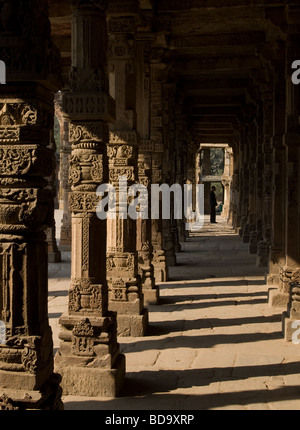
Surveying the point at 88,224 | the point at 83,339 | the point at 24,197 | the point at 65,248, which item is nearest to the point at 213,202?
the point at 65,248

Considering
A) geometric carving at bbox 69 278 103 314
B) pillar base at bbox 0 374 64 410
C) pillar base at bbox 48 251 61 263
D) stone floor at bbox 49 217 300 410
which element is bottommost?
stone floor at bbox 49 217 300 410

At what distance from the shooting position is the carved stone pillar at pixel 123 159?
765 cm

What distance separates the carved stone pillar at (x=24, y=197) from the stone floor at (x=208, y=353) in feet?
5.48

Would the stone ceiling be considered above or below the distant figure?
above

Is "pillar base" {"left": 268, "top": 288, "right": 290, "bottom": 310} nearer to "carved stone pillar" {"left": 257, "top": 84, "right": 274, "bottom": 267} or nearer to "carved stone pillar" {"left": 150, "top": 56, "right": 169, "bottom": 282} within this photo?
"carved stone pillar" {"left": 257, "top": 84, "right": 274, "bottom": 267}

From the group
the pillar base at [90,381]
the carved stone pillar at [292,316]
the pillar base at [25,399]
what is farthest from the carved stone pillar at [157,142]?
the pillar base at [25,399]

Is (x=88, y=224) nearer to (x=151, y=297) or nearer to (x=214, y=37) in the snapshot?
(x=151, y=297)

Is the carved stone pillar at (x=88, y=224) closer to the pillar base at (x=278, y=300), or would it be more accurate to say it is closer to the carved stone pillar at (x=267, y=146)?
the pillar base at (x=278, y=300)

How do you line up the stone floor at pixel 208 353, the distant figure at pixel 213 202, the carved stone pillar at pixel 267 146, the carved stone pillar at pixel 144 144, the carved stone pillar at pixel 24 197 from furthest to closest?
the distant figure at pixel 213 202 → the carved stone pillar at pixel 267 146 → the carved stone pillar at pixel 144 144 → the stone floor at pixel 208 353 → the carved stone pillar at pixel 24 197

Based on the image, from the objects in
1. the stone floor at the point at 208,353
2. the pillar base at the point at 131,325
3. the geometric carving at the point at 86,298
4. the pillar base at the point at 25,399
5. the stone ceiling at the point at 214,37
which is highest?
the stone ceiling at the point at 214,37

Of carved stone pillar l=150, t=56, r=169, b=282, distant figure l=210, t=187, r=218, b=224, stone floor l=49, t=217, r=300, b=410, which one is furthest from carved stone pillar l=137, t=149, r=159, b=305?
distant figure l=210, t=187, r=218, b=224

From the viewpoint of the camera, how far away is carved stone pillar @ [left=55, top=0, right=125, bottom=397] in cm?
545

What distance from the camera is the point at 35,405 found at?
3.49 meters

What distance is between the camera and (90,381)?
543cm
